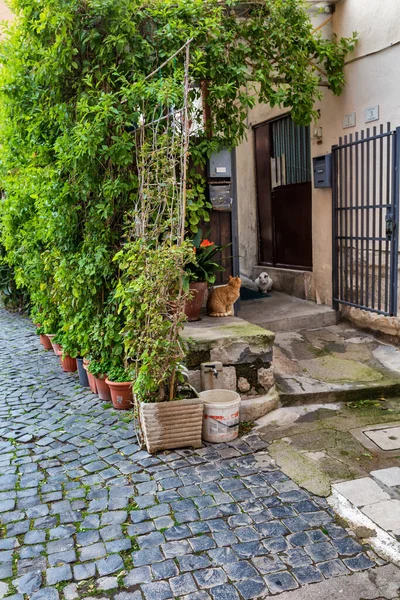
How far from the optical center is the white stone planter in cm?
371

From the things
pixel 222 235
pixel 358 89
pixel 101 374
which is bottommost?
pixel 101 374

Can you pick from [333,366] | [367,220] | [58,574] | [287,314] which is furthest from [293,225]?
[58,574]

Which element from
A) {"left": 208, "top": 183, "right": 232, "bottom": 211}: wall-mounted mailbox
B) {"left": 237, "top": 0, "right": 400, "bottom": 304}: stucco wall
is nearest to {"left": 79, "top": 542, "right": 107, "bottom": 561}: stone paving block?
{"left": 208, "top": 183, "right": 232, "bottom": 211}: wall-mounted mailbox

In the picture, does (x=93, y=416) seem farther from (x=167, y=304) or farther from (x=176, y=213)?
(x=176, y=213)

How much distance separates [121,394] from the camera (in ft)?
15.1

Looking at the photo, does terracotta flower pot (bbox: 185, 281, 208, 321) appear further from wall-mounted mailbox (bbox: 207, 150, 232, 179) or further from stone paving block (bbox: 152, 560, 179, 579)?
stone paving block (bbox: 152, 560, 179, 579)

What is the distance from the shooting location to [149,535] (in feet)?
9.18

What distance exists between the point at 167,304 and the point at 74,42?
259 cm

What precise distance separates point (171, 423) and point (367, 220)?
10.8 feet

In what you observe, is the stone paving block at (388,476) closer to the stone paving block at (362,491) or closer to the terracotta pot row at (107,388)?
the stone paving block at (362,491)

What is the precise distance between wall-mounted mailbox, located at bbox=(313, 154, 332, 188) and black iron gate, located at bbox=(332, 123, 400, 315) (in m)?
0.06

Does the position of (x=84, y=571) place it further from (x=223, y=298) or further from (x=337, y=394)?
(x=223, y=298)

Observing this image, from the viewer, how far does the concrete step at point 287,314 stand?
6047 millimetres

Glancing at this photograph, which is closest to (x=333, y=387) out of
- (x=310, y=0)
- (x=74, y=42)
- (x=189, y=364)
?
(x=189, y=364)
